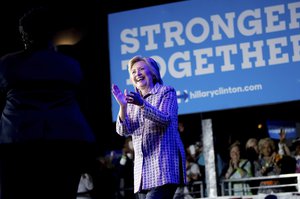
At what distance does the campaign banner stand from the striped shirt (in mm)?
3046

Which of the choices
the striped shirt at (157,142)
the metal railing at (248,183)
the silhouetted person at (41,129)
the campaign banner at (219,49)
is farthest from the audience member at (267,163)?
the silhouetted person at (41,129)

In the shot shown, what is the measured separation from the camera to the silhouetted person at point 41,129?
2742 mm

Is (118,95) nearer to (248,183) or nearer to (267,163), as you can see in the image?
(267,163)

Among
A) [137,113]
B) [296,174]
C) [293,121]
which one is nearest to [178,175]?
[137,113]

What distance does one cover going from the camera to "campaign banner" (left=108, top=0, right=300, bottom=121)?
688 cm

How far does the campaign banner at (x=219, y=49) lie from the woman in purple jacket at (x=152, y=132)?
3010 mm

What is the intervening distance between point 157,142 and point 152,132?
0.23 feet

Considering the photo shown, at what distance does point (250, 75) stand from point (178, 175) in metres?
3.30

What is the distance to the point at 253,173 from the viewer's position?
274 inches

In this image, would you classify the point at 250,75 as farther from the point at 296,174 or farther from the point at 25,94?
the point at 25,94

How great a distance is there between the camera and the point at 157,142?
388 centimetres

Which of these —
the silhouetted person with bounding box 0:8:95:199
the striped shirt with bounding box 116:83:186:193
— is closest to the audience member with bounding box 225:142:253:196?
the striped shirt with bounding box 116:83:186:193

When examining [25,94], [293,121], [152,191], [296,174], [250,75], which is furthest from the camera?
[293,121]

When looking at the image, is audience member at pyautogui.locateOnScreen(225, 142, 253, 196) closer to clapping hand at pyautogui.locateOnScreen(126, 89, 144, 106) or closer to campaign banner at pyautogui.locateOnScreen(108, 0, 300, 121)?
campaign banner at pyautogui.locateOnScreen(108, 0, 300, 121)
